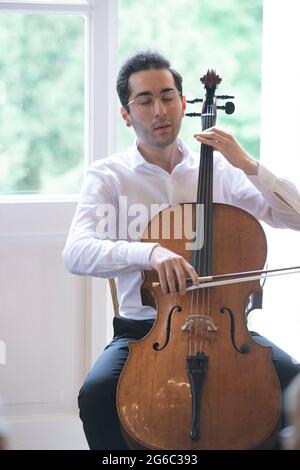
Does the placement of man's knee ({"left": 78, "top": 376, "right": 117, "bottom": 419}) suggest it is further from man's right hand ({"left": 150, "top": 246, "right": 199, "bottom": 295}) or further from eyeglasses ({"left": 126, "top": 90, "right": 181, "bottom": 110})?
eyeglasses ({"left": 126, "top": 90, "right": 181, "bottom": 110})

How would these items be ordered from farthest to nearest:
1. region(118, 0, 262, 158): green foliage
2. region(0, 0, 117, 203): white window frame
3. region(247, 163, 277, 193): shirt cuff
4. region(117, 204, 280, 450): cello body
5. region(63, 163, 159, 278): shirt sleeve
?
region(118, 0, 262, 158): green foliage < region(0, 0, 117, 203): white window frame < region(247, 163, 277, 193): shirt cuff < region(63, 163, 159, 278): shirt sleeve < region(117, 204, 280, 450): cello body

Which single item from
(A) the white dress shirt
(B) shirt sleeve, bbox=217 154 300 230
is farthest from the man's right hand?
(B) shirt sleeve, bbox=217 154 300 230

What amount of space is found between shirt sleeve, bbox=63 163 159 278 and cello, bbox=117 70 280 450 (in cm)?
6

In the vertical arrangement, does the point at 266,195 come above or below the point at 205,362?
above

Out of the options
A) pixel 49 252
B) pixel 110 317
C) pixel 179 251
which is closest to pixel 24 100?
pixel 49 252

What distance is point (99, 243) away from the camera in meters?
2.04

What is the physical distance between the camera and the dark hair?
7.32 feet

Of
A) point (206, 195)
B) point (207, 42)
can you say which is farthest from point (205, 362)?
point (207, 42)

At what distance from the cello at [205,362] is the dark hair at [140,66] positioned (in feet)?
1.40

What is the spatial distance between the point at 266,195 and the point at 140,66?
0.48m

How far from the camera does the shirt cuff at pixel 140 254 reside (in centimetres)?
191

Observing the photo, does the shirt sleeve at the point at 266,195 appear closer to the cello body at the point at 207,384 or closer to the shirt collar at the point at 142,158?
the shirt collar at the point at 142,158

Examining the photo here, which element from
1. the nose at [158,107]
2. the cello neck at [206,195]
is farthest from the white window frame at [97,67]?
the cello neck at [206,195]

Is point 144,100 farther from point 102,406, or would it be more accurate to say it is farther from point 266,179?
point 102,406
